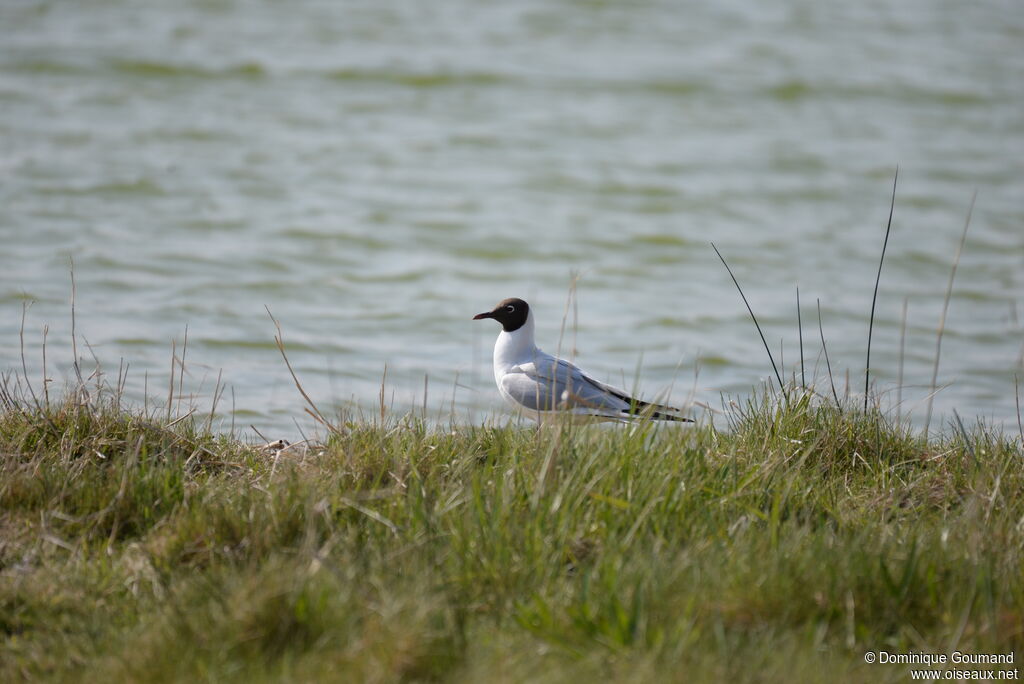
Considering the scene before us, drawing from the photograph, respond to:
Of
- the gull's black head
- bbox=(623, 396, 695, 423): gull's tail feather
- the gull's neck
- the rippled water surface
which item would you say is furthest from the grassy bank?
the rippled water surface

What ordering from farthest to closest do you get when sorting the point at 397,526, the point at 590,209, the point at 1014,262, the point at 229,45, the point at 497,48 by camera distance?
the point at 497,48 → the point at 229,45 → the point at 590,209 → the point at 1014,262 → the point at 397,526

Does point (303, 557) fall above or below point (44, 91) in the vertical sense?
below

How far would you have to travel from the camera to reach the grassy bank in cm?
316

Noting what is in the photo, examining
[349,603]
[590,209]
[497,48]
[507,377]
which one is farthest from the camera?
[497,48]

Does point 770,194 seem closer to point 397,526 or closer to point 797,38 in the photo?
Answer: point 797,38

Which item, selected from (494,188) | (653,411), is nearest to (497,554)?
(653,411)

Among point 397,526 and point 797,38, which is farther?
point 797,38

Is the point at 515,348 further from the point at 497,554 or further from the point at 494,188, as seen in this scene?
the point at 494,188

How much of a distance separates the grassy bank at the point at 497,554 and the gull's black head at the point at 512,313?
0.95m

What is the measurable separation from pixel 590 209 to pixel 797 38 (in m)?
10.1

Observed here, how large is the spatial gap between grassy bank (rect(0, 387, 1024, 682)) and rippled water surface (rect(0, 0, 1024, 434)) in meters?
1.25

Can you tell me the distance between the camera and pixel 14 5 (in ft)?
61.7

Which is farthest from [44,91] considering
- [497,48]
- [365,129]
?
[497,48]

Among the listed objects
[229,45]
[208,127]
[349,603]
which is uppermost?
[229,45]
